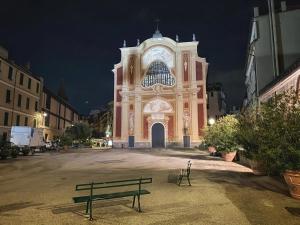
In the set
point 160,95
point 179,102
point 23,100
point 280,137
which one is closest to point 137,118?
point 160,95

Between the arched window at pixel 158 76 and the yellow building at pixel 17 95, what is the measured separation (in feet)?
59.4

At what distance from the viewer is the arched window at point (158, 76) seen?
45656 mm

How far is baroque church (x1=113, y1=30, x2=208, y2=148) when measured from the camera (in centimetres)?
4306

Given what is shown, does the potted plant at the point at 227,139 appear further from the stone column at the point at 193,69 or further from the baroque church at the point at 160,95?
the stone column at the point at 193,69

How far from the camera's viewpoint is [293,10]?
1080 inches

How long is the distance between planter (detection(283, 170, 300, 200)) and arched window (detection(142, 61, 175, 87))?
38.4 metres

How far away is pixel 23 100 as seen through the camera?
128 ft

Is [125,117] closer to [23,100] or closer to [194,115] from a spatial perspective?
[194,115]

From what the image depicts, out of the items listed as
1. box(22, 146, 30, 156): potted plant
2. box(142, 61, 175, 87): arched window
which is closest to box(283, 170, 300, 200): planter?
box(22, 146, 30, 156): potted plant

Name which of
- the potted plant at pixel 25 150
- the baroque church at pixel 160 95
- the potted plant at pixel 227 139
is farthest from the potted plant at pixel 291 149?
the baroque church at pixel 160 95

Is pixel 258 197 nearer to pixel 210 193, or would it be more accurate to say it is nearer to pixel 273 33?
pixel 210 193

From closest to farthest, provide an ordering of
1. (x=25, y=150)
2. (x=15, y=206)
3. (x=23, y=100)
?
(x=15, y=206) → (x=25, y=150) → (x=23, y=100)

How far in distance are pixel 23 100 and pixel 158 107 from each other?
2094cm

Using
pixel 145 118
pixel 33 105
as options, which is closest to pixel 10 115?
pixel 33 105
